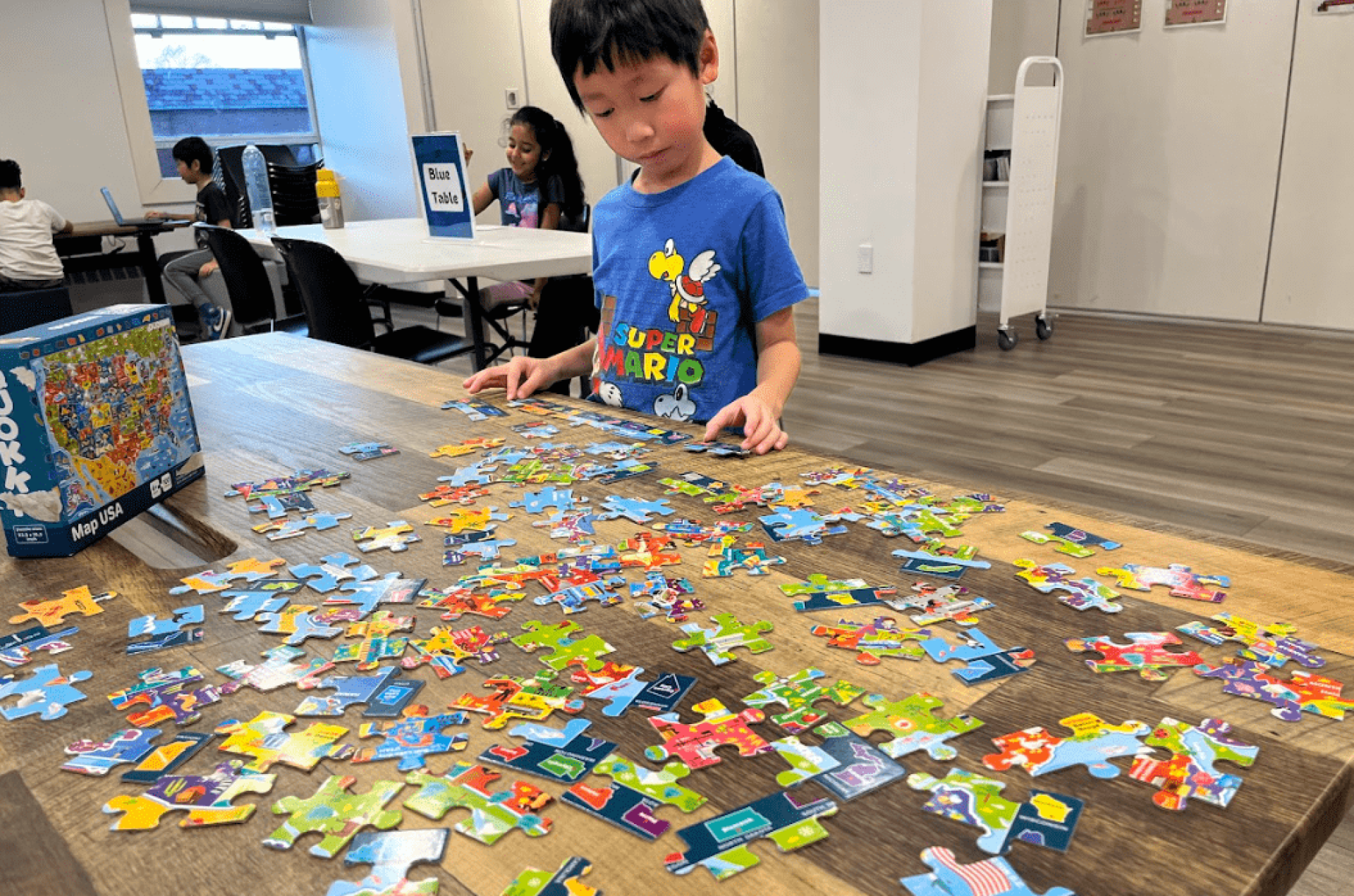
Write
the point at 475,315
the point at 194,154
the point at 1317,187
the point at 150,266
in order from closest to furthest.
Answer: the point at 475,315, the point at 1317,187, the point at 194,154, the point at 150,266

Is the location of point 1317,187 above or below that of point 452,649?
above

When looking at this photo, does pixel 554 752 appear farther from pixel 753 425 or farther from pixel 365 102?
pixel 365 102

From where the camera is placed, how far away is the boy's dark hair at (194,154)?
19.6 ft

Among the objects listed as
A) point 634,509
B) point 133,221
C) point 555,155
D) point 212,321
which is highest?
point 555,155

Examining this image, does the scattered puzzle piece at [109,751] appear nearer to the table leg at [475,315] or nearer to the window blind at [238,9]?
the table leg at [475,315]

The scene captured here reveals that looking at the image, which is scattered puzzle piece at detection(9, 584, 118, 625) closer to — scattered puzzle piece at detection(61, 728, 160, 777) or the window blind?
scattered puzzle piece at detection(61, 728, 160, 777)

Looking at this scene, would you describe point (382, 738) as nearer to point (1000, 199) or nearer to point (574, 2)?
point (574, 2)

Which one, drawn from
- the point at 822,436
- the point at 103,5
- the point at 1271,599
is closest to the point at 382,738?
the point at 1271,599

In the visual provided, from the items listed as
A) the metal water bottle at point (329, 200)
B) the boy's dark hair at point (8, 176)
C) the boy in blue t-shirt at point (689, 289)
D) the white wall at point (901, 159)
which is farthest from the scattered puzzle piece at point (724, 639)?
the boy's dark hair at point (8, 176)

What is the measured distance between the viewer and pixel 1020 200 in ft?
16.7

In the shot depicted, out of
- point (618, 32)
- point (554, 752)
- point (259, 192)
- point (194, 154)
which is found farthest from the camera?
point (194, 154)

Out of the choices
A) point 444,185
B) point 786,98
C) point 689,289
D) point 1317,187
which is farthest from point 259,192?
point 1317,187

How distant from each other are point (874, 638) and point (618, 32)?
33.1 inches

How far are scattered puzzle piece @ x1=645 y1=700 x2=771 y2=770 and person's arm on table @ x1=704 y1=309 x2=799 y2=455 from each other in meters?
0.57
